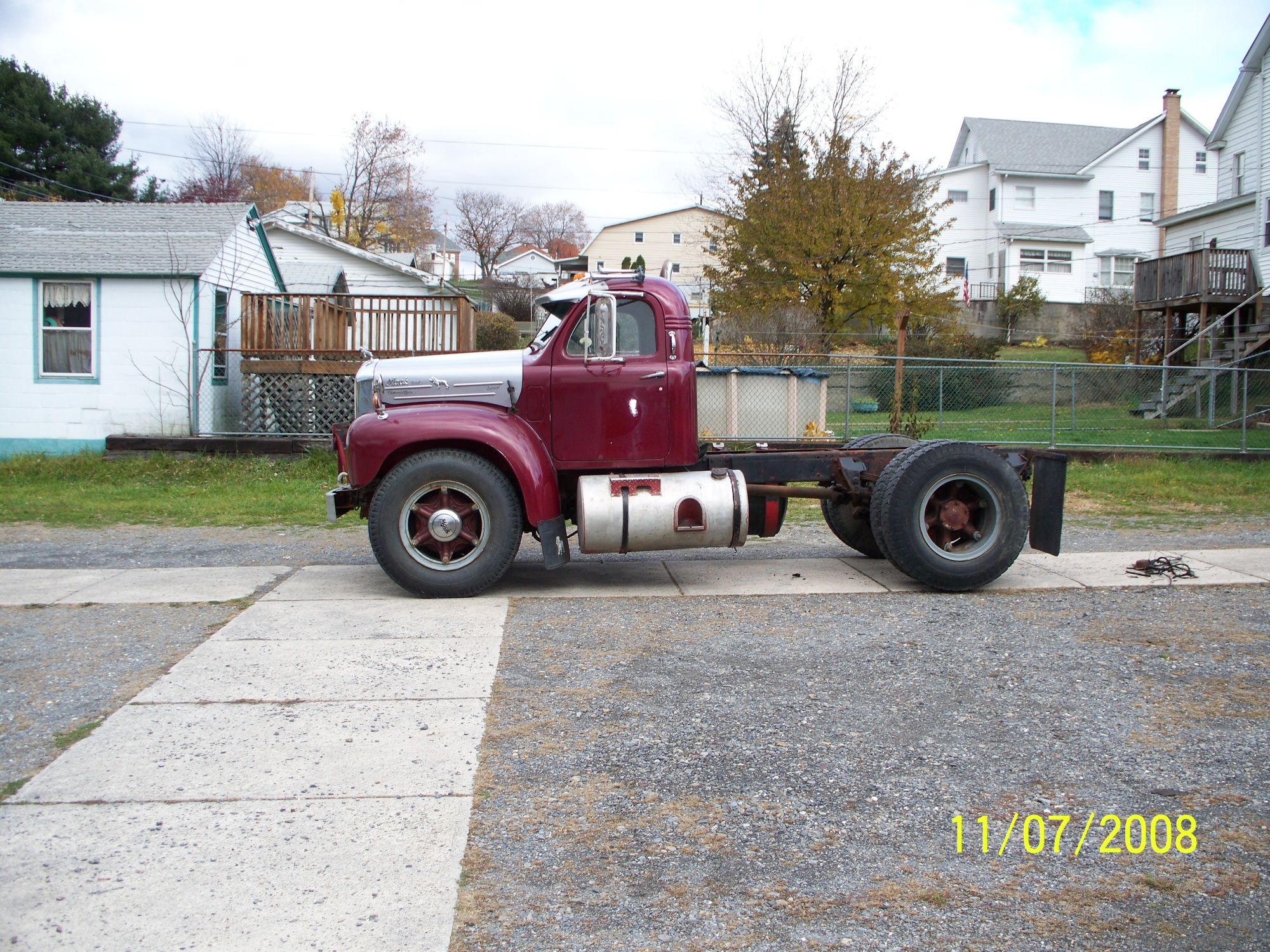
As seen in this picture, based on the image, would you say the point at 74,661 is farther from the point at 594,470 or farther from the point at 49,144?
the point at 49,144

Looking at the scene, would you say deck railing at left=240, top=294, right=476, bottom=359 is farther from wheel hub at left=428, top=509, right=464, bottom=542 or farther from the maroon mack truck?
wheel hub at left=428, top=509, right=464, bottom=542

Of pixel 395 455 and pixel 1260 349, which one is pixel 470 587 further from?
pixel 1260 349

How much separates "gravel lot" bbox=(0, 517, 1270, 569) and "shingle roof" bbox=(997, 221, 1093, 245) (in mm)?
35334

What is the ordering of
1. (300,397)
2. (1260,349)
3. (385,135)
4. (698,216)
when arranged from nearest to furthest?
(300,397)
(1260,349)
(385,135)
(698,216)

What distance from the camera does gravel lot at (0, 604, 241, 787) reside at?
461 centimetres

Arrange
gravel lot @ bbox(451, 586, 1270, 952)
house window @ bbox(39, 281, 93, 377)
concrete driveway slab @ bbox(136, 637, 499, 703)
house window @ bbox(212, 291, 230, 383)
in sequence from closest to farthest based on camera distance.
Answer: gravel lot @ bbox(451, 586, 1270, 952), concrete driveway slab @ bbox(136, 637, 499, 703), house window @ bbox(39, 281, 93, 377), house window @ bbox(212, 291, 230, 383)

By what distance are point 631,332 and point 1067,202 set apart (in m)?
43.0

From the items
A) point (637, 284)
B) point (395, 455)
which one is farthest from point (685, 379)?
point (395, 455)

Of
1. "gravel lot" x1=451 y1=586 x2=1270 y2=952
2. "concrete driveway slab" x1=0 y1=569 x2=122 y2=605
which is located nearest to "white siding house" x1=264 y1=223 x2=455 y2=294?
"concrete driveway slab" x1=0 y1=569 x2=122 y2=605

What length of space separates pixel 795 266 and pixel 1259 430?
11685 millimetres

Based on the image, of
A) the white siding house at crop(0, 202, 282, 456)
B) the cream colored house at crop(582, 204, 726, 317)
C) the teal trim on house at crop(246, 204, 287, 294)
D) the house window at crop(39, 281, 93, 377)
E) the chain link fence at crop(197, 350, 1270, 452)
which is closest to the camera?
Answer: the chain link fence at crop(197, 350, 1270, 452)

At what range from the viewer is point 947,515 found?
750 cm

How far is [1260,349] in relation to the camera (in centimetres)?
2400
